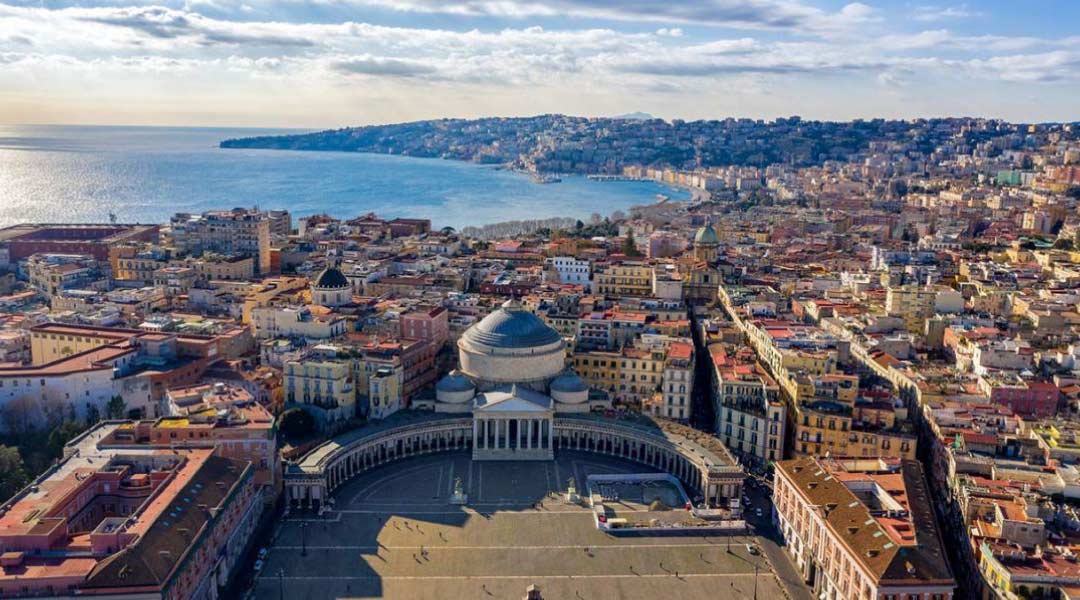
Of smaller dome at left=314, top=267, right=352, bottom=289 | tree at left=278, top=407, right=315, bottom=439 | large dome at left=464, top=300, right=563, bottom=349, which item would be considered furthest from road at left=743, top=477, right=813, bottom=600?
smaller dome at left=314, top=267, right=352, bottom=289

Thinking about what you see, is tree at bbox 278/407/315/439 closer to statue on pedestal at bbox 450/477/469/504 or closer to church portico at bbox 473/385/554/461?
church portico at bbox 473/385/554/461

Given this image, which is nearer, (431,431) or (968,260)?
(431,431)

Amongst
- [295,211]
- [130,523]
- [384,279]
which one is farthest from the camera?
[295,211]

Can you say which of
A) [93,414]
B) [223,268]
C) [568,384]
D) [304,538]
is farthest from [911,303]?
[223,268]

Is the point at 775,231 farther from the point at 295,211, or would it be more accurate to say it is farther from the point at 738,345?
the point at 295,211

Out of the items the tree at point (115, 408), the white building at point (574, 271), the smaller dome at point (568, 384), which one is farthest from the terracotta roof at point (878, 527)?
the white building at point (574, 271)

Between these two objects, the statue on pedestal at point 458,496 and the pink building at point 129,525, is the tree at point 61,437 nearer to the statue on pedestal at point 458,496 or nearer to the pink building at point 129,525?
the pink building at point 129,525

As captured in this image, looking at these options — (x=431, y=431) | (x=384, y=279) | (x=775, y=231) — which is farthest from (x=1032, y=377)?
(x=775, y=231)

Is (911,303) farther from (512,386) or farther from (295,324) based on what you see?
(295,324)
